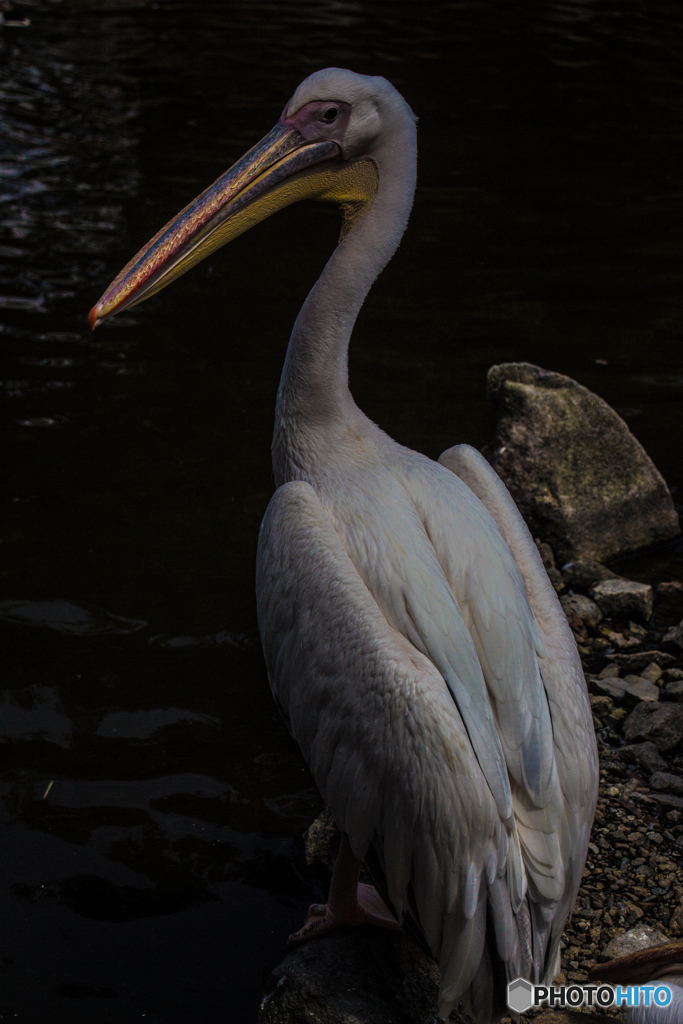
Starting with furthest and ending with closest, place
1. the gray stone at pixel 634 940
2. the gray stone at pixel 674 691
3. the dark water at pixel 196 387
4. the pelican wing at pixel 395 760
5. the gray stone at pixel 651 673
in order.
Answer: the gray stone at pixel 651 673, the gray stone at pixel 674 691, the dark water at pixel 196 387, the gray stone at pixel 634 940, the pelican wing at pixel 395 760

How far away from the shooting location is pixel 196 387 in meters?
6.37

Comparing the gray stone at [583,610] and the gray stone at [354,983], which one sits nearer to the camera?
the gray stone at [354,983]

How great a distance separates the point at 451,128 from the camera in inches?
460

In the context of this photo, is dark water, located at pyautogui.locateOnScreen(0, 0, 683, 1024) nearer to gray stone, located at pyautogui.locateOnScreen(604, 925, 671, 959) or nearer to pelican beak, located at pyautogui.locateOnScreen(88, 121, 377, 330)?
gray stone, located at pyautogui.locateOnScreen(604, 925, 671, 959)

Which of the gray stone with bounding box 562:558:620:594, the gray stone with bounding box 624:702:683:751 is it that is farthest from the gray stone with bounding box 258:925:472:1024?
the gray stone with bounding box 562:558:620:594

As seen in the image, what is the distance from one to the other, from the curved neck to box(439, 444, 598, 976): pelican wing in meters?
0.87

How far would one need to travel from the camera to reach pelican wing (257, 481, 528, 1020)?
2.36 m

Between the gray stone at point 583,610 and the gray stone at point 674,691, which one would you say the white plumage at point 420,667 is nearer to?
the gray stone at point 674,691

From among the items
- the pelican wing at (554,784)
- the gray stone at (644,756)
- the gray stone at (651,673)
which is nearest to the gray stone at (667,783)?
the gray stone at (644,756)

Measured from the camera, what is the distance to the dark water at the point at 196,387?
3.34 metres

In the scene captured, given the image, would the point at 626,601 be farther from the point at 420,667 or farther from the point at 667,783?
the point at 420,667

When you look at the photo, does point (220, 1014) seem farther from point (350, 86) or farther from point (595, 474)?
point (595, 474)

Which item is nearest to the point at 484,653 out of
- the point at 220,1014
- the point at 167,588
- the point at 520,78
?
the point at 220,1014

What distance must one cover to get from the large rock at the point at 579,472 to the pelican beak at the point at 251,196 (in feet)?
6.88
